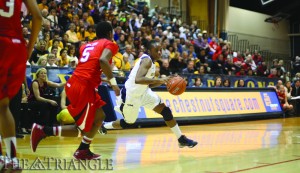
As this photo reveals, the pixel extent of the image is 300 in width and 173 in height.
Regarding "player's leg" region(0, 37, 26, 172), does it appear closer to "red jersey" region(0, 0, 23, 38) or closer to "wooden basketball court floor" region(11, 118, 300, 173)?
"red jersey" region(0, 0, 23, 38)

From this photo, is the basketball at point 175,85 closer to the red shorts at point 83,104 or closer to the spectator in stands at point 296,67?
the red shorts at point 83,104

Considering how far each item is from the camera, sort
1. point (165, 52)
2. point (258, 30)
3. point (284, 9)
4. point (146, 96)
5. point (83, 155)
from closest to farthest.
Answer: point (83, 155), point (146, 96), point (165, 52), point (284, 9), point (258, 30)

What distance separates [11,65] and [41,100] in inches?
251

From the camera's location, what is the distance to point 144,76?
7.25 m

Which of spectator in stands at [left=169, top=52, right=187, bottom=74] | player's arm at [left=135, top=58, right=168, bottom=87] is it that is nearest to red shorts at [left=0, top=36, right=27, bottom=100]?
player's arm at [left=135, top=58, right=168, bottom=87]

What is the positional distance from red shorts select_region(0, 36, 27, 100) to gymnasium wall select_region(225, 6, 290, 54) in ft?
82.6

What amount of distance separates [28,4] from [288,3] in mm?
28671

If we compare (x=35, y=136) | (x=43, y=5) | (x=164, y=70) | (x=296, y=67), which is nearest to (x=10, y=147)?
(x=35, y=136)

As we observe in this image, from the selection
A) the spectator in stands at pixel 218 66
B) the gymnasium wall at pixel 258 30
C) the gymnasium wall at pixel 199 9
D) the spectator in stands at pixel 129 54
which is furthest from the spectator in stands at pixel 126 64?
the gymnasium wall at pixel 258 30

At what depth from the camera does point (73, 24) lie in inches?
611

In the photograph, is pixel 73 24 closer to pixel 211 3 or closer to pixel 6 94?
pixel 6 94

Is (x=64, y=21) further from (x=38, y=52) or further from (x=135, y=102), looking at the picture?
(x=135, y=102)

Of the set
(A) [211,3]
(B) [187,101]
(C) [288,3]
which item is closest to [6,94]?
(B) [187,101]

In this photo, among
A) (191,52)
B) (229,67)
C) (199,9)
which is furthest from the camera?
(199,9)
